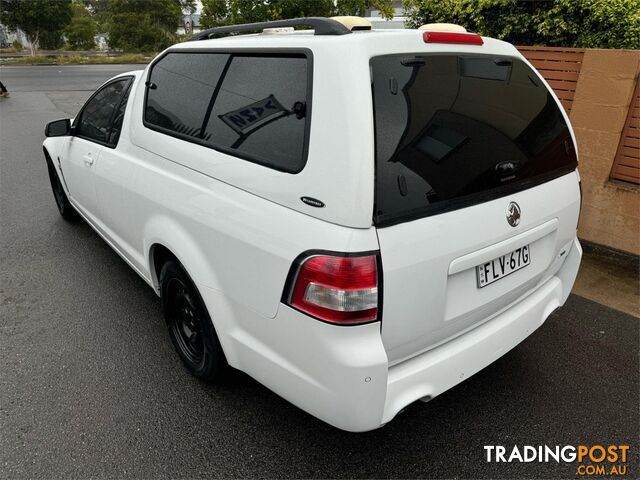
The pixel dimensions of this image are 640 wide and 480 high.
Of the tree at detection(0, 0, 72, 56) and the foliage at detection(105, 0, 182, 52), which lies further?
the foliage at detection(105, 0, 182, 52)

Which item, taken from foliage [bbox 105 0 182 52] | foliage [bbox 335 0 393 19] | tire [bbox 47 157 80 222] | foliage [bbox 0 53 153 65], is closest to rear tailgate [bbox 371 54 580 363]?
tire [bbox 47 157 80 222]

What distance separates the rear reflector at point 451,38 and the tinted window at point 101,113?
7.34 feet

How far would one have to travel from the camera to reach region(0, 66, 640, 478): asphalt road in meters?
2.20

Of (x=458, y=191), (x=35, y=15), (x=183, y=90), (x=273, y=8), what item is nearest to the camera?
(x=458, y=191)

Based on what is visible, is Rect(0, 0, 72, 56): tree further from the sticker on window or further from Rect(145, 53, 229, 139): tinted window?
the sticker on window

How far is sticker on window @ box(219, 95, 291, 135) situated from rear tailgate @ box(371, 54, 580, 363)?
46 cm

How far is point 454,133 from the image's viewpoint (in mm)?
1935

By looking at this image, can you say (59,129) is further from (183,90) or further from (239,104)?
(239,104)

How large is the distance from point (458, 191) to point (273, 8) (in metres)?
8.07

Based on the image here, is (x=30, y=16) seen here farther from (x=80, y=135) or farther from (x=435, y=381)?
(x=435, y=381)

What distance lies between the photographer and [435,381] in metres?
1.94

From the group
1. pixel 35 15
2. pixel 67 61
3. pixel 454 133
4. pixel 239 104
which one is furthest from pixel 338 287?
pixel 35 15

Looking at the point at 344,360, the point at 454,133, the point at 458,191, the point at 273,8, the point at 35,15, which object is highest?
the point at 35,15

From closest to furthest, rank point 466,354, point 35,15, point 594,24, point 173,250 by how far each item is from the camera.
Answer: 1. point 466,354
2. point 173,250
3. point 594,24
4. point 35,15
